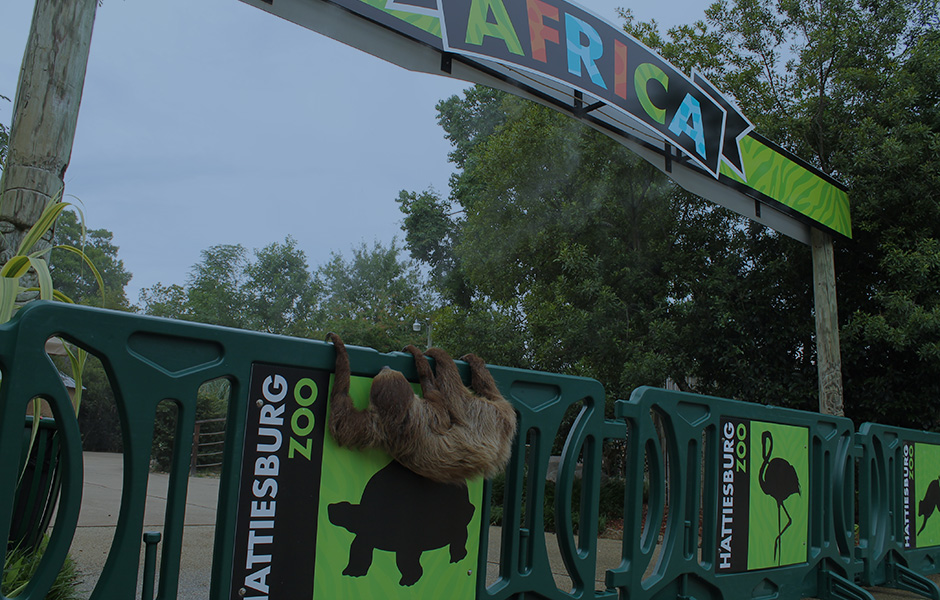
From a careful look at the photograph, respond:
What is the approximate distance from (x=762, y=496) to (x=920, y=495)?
2627 mm

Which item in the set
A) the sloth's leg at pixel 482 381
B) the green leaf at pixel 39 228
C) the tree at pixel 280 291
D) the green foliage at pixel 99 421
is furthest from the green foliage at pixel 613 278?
Answer: the tree at pixel 280 291

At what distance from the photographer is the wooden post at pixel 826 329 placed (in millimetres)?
7195

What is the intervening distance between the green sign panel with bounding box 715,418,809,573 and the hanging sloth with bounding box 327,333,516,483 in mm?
1633

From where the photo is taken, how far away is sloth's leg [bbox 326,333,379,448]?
2219mm

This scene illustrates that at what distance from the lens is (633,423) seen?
3.21 meters

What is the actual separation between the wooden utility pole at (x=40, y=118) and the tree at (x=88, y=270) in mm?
27391

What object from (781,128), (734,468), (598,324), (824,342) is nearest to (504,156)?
(598,324)

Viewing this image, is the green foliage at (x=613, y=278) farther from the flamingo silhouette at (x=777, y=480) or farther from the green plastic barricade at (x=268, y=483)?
the green plastic barricade at (x=268, y=483)

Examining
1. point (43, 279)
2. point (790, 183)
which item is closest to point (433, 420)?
point (43, 279)

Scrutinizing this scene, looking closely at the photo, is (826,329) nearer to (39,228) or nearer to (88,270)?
(39,228)

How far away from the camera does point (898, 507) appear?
205 inches

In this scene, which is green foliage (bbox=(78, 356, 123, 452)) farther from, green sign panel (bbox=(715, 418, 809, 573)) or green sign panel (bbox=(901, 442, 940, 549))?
green sign panel (bbox=(715, 418, 809, 573))

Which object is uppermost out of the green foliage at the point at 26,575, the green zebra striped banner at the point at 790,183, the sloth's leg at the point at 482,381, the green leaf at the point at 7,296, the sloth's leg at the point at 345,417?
the green zebra striped banner at the point at 790,183

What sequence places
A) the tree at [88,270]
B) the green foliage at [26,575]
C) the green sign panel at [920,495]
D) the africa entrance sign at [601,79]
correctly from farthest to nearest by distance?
the tree at [88,270], the green sign panel at [920,495], the africa entrance sign at [601,79], the green foliage at [26,575]
